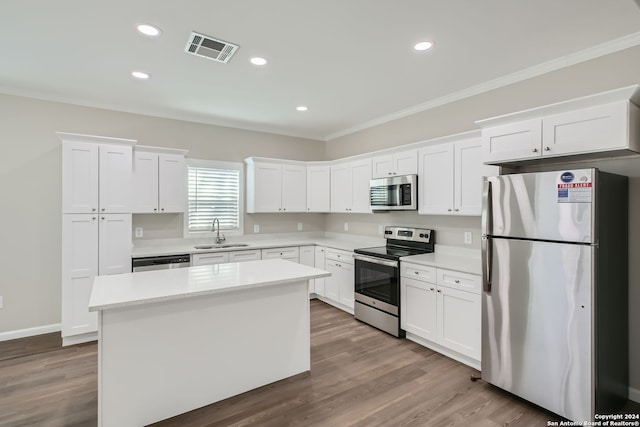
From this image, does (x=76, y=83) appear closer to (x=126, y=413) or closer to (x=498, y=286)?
(x=126, y=413)

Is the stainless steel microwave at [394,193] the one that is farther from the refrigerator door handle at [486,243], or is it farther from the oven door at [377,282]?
the refrigerator door handle at [486,243]

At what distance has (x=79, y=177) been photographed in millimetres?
3570

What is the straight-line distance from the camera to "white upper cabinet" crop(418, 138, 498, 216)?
128 inches

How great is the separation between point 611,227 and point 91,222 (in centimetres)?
490

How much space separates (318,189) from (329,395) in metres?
3.43

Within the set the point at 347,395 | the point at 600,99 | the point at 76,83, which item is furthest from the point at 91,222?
the point at 600,99

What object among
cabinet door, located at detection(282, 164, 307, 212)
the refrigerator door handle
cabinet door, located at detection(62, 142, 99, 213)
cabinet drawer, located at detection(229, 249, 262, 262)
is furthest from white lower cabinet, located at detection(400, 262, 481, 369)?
cabinet door, located at detection(62, 142, 99, 213)

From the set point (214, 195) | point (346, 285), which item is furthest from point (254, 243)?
point (346, 285)

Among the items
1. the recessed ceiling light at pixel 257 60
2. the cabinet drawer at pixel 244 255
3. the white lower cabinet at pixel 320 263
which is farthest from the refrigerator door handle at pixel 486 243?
the cabinet drawer at pixel 244 255

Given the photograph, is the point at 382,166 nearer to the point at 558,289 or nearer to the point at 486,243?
the point at 486,243

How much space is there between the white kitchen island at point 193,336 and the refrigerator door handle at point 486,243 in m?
1.39

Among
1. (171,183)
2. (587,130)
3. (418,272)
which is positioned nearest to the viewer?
(587,130)

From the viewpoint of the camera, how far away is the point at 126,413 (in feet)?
7.04

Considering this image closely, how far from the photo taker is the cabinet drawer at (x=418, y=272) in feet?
10.9
